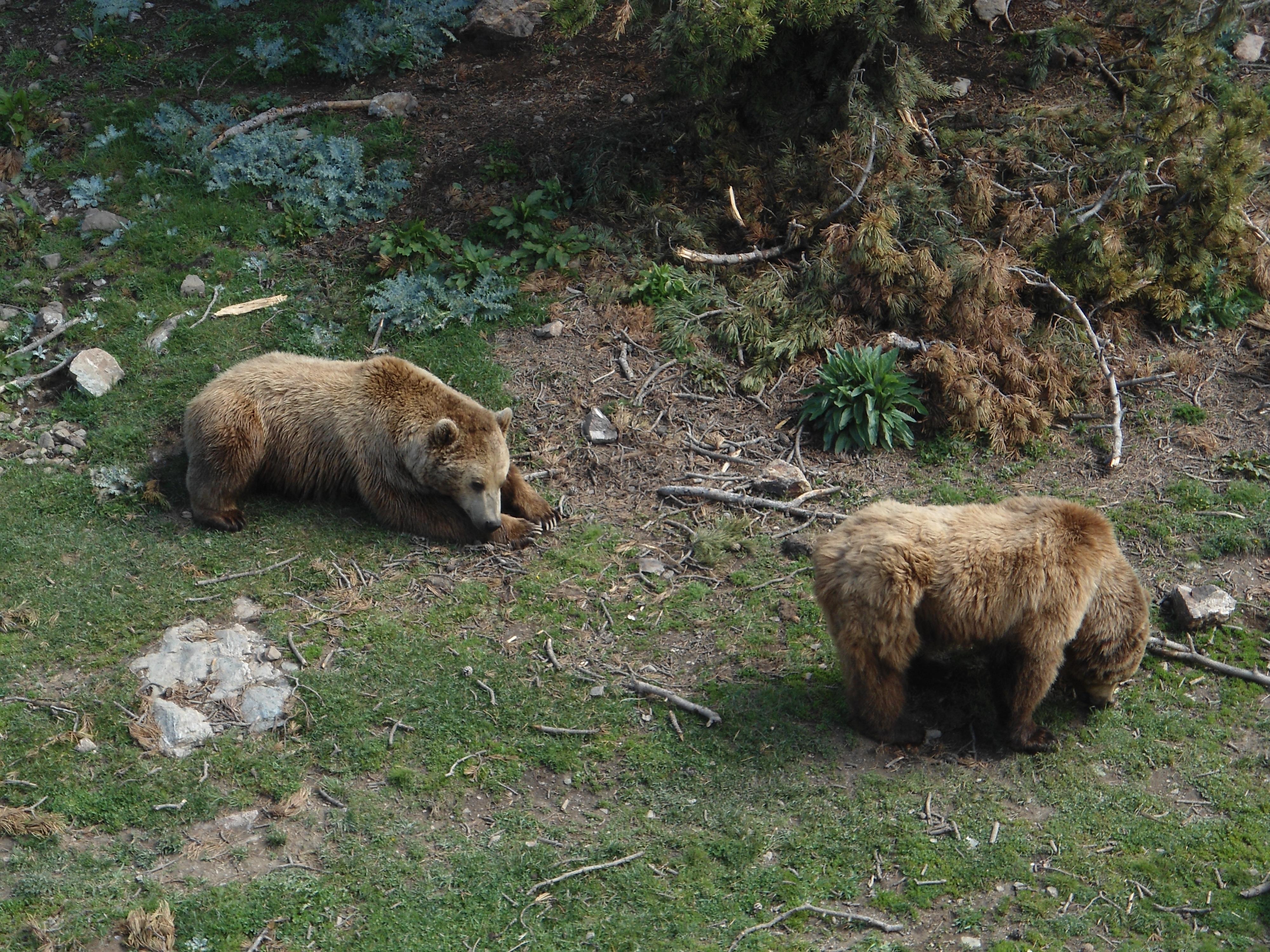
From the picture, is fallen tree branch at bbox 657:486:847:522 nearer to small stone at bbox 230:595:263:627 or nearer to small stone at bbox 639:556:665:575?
→ small stone at bbox 639:556:665:575

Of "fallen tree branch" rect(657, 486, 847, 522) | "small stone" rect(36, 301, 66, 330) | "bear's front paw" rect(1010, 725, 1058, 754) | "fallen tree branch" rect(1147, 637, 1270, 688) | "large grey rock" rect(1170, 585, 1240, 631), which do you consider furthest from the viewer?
"small stone" rect(36, 301, 66, 330)

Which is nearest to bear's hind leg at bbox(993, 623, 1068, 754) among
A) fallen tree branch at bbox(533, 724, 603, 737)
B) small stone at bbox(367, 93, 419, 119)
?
fallen tree branch at bbox(533, 724, 603, 737)

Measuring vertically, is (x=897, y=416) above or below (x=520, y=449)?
above

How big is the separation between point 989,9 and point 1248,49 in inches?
123

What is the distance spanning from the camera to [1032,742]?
21.6ft

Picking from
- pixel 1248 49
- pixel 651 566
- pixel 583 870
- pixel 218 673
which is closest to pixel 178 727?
pixel 218 673

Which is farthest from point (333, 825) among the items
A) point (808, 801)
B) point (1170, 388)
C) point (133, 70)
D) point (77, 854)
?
point (133, 70)

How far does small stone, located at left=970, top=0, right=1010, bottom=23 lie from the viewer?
12688 mm

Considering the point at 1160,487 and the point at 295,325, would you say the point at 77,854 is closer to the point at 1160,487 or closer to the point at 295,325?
the point at 295,325

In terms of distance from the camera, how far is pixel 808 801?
6305 mm

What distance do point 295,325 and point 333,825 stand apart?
18.5 ft

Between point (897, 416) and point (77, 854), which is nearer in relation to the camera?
point (77, 854)

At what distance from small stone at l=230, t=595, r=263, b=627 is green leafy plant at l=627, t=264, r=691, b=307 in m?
4.73

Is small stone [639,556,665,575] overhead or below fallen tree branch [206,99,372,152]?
below
